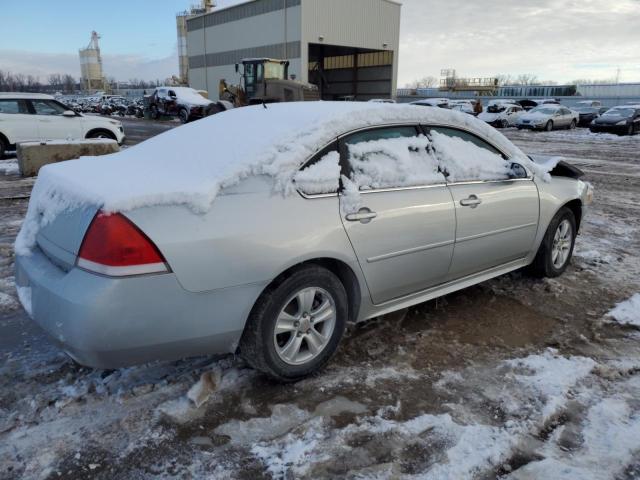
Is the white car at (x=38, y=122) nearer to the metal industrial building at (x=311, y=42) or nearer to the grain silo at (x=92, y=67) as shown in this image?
the metal industrial building at (x=311, y=42)

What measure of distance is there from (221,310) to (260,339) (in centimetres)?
30

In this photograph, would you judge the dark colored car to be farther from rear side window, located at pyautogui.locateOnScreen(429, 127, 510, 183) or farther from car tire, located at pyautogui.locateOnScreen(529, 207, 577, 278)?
rear side window, located at pyautogui.locateOnScreen(429, 127, 510, 183)

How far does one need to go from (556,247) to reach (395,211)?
2.33 meters

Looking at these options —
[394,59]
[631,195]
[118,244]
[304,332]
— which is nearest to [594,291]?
[304,332]

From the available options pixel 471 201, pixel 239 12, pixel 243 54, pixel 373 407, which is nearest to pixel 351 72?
pixel 243 54

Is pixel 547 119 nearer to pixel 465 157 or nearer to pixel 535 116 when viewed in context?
pixel 535 116

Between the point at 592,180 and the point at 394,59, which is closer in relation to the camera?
the point at 592,180

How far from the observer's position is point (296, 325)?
2932 millimetres

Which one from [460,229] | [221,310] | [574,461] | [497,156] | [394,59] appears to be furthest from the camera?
[394,59]

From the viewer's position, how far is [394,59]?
46.1 metres

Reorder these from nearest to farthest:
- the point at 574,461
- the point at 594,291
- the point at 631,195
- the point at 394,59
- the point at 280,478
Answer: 1. the point at 280,478
2. the point at 574,461
3. the point at 594,291
4. the point at 631,195
5. the point at 394,59

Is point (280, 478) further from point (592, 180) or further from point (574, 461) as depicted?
point (592, 180)

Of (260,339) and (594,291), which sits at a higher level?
(260,339)

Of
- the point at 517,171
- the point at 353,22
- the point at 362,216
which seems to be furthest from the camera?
the point at 353,22
